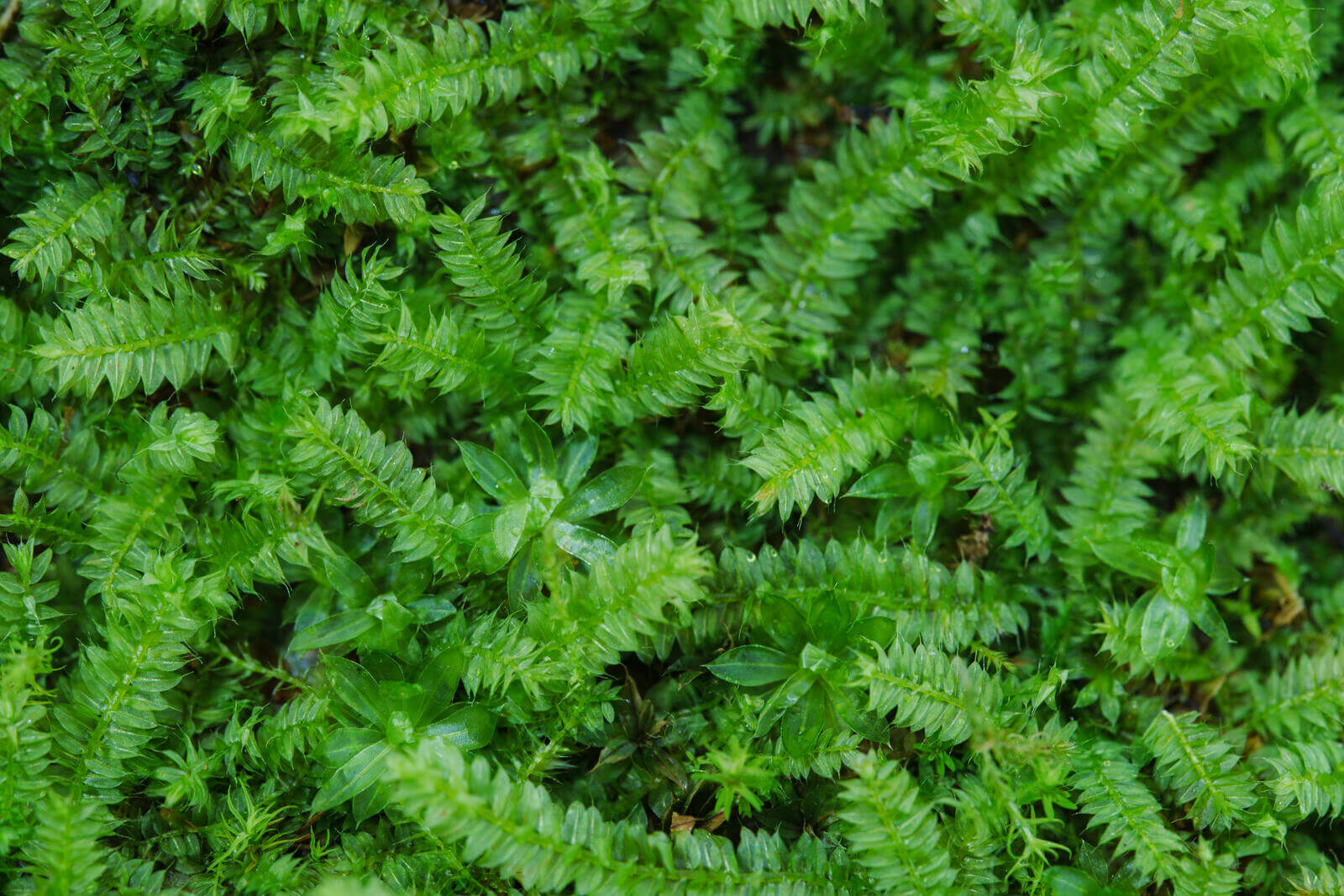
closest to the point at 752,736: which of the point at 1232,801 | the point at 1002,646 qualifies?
the point at 1002,646

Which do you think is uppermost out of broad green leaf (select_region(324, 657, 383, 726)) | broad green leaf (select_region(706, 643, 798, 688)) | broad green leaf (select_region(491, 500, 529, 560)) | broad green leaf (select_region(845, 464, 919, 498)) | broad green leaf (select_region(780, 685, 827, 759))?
broad green leaf (select_region(845, 464, 919, 498))

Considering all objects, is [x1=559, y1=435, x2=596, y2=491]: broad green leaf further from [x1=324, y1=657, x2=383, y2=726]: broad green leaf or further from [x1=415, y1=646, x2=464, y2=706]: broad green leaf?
[x1=324, y1=657, x2=383, y2=726]: broad green leaf

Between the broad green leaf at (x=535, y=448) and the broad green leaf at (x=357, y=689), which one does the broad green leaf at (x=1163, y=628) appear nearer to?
the broad green leaf at (x=535, y=448)

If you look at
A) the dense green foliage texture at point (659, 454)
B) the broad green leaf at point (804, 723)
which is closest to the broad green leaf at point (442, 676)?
the dense green foliage texture at point (659, 454)

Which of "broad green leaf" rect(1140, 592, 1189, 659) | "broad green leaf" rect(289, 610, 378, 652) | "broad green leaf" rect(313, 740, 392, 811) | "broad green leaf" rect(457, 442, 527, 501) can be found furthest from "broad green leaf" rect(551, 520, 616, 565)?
"broad green leaf" rect(1140, 592, 1189, 659)

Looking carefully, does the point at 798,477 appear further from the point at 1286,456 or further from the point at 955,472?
the point at 1286,456

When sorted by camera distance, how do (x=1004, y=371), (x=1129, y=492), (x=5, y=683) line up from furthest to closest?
1. (x=1004, y=371)
2. (x=1129, y=492)
3. (x=5, y=683)

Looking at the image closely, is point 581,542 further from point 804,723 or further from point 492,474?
point 804,723

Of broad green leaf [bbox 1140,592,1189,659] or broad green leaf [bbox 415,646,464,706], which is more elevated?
broad green leaf [bbox 1140,592,1189,659]
